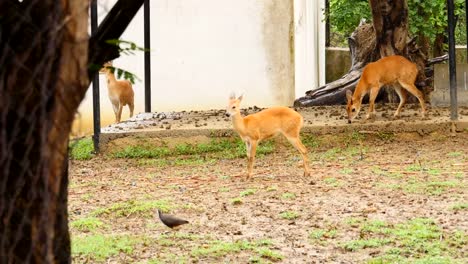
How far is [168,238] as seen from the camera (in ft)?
22.7

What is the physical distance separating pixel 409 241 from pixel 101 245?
190cm

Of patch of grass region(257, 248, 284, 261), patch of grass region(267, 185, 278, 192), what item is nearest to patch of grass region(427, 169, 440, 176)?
patch of grass region(267, 185, 278, 192)

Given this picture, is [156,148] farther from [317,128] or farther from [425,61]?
[425,61]

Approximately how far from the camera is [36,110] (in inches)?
118

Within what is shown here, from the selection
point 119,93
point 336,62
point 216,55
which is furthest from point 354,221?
point 336,62

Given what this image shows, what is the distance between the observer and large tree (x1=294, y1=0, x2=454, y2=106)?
13.7 m

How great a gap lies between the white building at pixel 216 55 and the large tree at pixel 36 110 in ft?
45.1

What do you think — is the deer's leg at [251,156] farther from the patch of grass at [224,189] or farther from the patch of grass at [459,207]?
the patch of grass at [459,207]

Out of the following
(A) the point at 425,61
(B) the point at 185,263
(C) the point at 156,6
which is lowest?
(B) the point at 185,263

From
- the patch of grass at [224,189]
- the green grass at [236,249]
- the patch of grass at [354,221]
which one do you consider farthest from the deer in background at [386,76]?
the green grass at [236,249]

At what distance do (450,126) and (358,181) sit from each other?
3025 mm

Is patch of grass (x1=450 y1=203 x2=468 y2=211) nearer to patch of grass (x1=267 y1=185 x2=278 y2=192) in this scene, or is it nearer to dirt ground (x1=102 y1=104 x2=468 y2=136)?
patch of grass (x1=267 y1=185 x2=278 y2=192)

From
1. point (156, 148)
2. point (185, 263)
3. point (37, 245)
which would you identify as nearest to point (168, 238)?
point (185, 263)

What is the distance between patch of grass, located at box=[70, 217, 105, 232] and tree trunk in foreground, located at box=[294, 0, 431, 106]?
7044 mm
